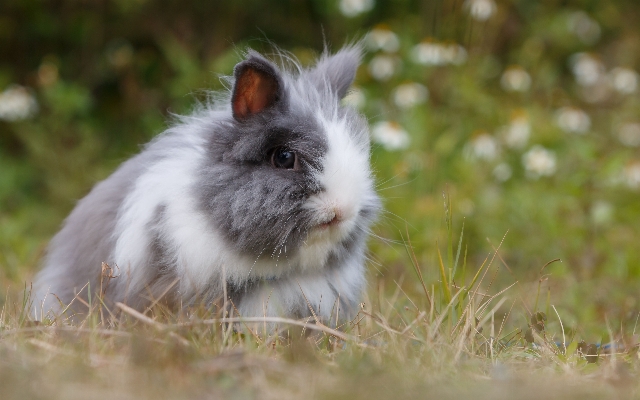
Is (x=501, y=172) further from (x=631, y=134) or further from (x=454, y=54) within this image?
(x=631, y=134)

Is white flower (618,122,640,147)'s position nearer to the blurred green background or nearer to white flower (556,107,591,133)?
the blurred green background

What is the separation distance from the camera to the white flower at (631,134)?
273 inches

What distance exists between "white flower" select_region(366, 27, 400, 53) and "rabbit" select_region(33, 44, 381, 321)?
2.94 metres

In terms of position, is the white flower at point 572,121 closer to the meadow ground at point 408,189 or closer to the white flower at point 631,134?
the meadow ground at point 408,189

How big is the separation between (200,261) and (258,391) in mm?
1133

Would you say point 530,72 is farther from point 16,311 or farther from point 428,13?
point 16,311

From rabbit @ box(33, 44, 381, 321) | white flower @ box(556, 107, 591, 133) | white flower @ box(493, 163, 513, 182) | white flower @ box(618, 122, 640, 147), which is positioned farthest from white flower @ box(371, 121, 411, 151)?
white flower @ box(618, 122, 640, 147)

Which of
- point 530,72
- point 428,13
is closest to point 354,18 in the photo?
point 428,13

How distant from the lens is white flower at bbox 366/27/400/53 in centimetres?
630

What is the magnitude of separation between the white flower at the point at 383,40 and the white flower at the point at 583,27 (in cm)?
265

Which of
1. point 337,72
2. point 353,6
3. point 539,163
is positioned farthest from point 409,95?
point 337,72

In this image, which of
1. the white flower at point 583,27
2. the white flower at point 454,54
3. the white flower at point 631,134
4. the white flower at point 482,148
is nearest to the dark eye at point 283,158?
the white flower at point 482,148

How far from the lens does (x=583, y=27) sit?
27.2ft

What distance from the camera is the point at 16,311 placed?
3137 millimetres
